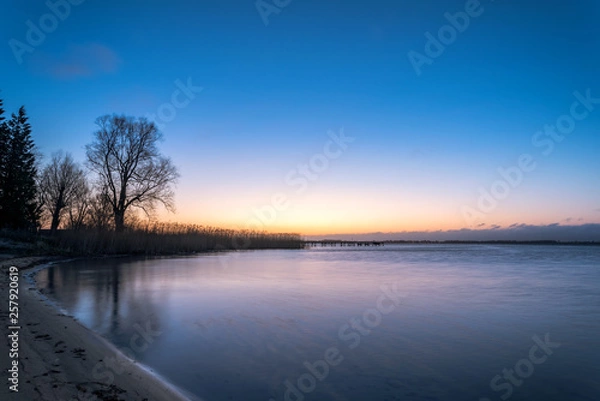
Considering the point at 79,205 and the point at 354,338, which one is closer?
the point at 354,338

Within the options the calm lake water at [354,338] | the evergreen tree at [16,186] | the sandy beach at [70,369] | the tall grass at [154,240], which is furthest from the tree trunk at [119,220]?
the sandy beach at [70,369]

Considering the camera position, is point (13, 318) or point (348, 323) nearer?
point (13, 318)

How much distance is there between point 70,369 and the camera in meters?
4.08

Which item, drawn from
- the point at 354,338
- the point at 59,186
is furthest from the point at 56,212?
the point at 354,338

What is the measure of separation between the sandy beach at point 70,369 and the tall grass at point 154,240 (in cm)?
2323

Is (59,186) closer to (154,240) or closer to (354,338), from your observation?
(154,240)

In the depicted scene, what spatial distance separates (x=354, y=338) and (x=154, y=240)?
1195 inches

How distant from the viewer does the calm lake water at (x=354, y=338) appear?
4.59 meters

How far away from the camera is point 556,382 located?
487 centimetres

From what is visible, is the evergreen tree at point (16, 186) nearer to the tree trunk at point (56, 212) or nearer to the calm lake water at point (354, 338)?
the tree trunk at point (56, 212)

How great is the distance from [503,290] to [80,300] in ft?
42.7

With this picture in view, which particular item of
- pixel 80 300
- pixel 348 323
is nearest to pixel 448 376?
pixel 348 323

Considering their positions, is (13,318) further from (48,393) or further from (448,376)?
(448,376)

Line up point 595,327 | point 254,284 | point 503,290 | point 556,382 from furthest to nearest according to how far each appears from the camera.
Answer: point 254,284 < point 503,290 < point 595,327 < point 556,382
